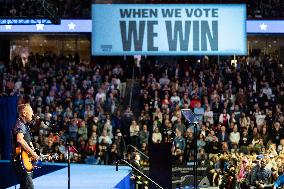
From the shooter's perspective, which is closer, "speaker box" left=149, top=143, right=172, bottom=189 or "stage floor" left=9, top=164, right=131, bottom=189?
"stage floor" left=9, top=164, right=131, bottom=189

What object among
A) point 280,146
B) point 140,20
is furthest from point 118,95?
point 280,146

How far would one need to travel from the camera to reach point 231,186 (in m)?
15.2

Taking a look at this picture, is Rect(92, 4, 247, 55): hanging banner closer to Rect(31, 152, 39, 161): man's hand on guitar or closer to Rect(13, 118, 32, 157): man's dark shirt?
Rect(13, 118, 32, 157): man's dark shirt

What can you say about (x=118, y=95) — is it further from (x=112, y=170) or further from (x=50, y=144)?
(x=112, y=170)

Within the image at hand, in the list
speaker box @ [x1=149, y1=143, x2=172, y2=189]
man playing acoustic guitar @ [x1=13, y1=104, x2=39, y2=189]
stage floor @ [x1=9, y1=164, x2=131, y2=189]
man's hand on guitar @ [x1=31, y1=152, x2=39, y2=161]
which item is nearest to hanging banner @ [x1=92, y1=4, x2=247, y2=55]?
stage floor @ [x1=9, y1=164, x2=131, y2=189]

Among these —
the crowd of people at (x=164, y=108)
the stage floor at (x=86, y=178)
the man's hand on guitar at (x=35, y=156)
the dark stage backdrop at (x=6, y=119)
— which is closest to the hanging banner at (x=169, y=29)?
the crowd of people at (x=164, y=108)

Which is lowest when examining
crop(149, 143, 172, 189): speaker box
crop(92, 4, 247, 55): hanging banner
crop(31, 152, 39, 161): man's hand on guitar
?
crop(149, 143, 172, 189): speaker box

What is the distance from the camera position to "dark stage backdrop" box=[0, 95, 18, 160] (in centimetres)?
1984

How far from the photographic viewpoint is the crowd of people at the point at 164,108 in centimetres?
1955

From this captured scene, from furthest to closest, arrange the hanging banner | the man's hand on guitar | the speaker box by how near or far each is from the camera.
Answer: the hanging banner, the speaker box, the man's hand on guitar

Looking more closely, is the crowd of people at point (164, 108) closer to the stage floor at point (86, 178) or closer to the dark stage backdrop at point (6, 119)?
the dark stage backdrop at point (6, 119)

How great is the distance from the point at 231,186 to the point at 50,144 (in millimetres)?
7057

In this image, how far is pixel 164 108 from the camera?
22.0 meters

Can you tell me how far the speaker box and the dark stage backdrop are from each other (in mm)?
7952
